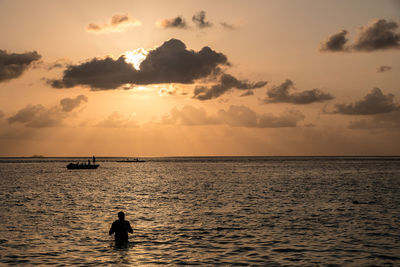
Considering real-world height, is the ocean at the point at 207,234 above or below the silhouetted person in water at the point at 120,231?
below

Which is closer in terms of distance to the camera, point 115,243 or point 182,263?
point 182,263

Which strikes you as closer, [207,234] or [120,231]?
[120,231]

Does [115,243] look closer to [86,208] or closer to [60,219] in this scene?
[60,219]

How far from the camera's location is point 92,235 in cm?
3297

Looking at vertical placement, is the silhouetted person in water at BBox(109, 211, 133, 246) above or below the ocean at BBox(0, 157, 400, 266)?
above

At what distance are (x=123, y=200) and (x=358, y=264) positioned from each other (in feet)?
139

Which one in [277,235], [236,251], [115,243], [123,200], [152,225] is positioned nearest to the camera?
[236,251]

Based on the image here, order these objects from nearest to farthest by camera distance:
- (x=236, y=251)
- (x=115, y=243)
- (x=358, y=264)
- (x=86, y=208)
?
(x=358, y=264), (x=236, y=251), (x=115, y=243), (x=86, y=208)

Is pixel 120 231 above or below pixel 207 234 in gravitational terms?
above

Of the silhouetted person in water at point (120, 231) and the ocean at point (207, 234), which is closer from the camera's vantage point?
the ocean at point (207, 234)

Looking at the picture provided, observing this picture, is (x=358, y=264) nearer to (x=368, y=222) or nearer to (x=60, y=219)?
(x=368, y=222)

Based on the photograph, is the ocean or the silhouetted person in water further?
the silhouetted person in water

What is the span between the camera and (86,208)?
168 feet

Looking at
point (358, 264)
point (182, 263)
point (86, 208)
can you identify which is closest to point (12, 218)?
point (86, 208)
